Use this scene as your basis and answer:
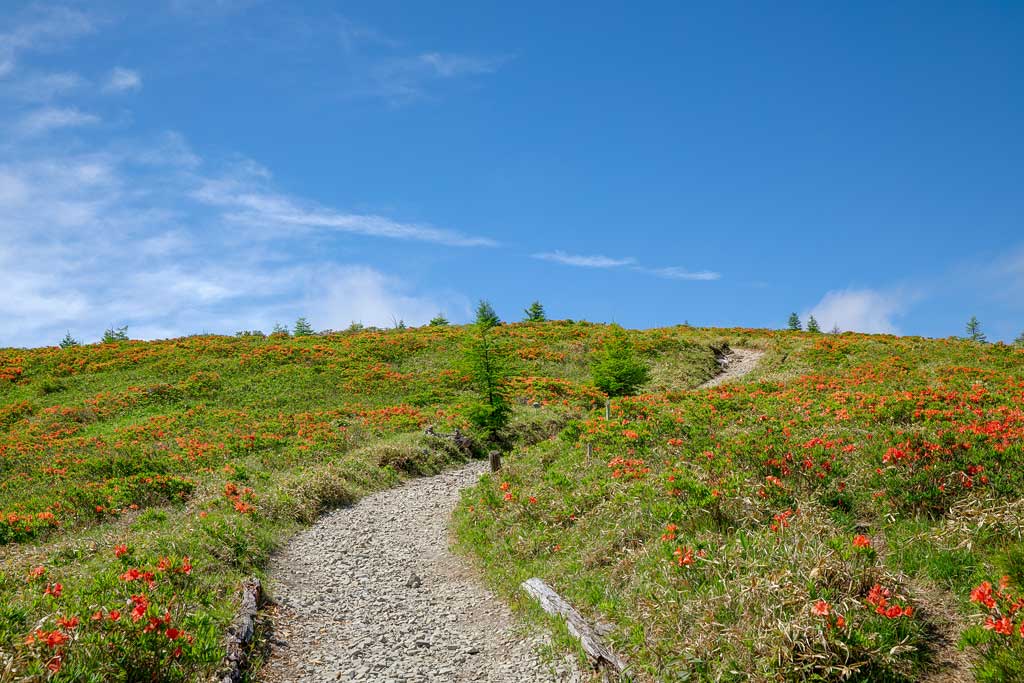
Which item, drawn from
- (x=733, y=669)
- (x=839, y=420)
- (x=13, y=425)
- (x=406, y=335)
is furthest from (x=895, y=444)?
(x=406, y=335)

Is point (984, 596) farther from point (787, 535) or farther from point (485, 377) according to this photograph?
point (485, 377)

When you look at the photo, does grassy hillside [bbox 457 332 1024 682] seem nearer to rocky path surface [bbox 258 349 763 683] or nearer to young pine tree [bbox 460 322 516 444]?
rocky path surface [bbox 258 349 763 683]

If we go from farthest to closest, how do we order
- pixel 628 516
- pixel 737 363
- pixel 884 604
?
pixel 737 363
pixel 628 516
pixel 884 604

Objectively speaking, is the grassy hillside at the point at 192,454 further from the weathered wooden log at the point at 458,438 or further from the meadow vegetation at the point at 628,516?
the weathered wooden log at the point at 458,438

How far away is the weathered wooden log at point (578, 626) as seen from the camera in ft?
22.6

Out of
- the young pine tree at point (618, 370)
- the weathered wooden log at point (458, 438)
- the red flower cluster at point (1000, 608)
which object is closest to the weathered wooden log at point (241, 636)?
the red flower cluster at point (1000, 608)

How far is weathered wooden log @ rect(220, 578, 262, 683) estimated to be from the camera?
24.3ft

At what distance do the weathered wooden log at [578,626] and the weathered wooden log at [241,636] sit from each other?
4035mm

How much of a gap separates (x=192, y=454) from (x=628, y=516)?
1619 cm

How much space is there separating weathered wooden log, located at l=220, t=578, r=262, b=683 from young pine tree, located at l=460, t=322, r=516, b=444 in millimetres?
12957

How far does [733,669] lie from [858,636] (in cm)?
127

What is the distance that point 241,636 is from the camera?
8117mm

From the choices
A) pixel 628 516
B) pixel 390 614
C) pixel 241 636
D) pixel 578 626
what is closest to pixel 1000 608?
pixel 578 626

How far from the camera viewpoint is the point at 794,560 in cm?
693
